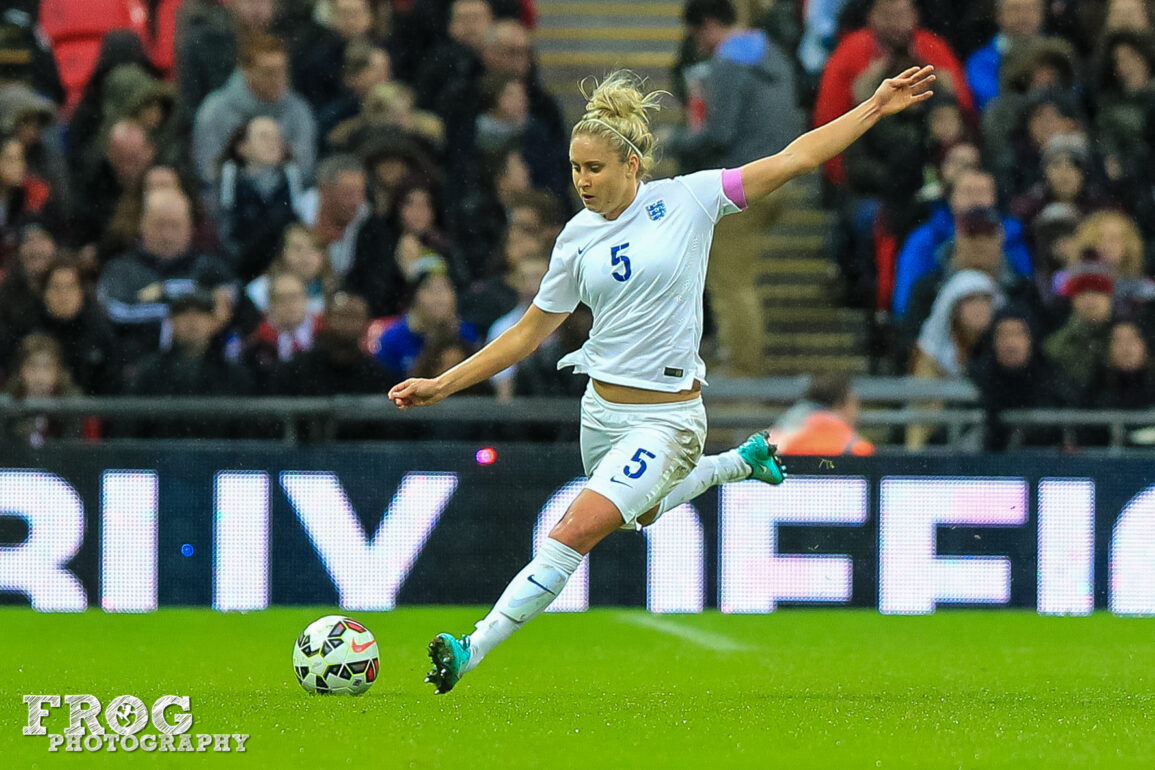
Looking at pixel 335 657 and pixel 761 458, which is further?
pixel 761 458

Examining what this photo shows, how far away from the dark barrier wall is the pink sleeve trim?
4075 millimetres

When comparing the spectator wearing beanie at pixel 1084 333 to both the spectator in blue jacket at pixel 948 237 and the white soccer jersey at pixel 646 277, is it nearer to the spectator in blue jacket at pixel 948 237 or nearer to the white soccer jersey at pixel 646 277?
the spectator in blue jacket at pixel 948 237

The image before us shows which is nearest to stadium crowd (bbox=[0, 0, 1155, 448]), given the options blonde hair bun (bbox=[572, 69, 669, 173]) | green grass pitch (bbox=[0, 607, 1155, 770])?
green grass pitch (bbox=[0, 607, 1155, 770])

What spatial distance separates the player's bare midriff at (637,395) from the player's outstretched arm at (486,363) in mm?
318

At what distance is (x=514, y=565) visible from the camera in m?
11.0

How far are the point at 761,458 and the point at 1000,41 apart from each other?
7053 millimetres

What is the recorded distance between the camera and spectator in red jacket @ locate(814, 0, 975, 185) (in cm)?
1311

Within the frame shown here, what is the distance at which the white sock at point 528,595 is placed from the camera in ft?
21.9

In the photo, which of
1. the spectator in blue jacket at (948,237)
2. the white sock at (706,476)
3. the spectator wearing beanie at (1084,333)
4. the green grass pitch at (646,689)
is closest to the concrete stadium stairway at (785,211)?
the spectator in blue jacket at (948,237)

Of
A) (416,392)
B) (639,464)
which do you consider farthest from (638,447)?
(416,392)

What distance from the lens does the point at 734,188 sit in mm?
7051

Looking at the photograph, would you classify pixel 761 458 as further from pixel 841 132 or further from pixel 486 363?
pixel 841 132

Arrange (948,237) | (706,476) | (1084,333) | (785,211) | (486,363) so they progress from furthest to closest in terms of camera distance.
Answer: (785,211) → (948,237) → (1084,333) → (706,476) → (486,363)

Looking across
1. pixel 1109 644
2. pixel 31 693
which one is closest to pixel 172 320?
pixel 31 693
